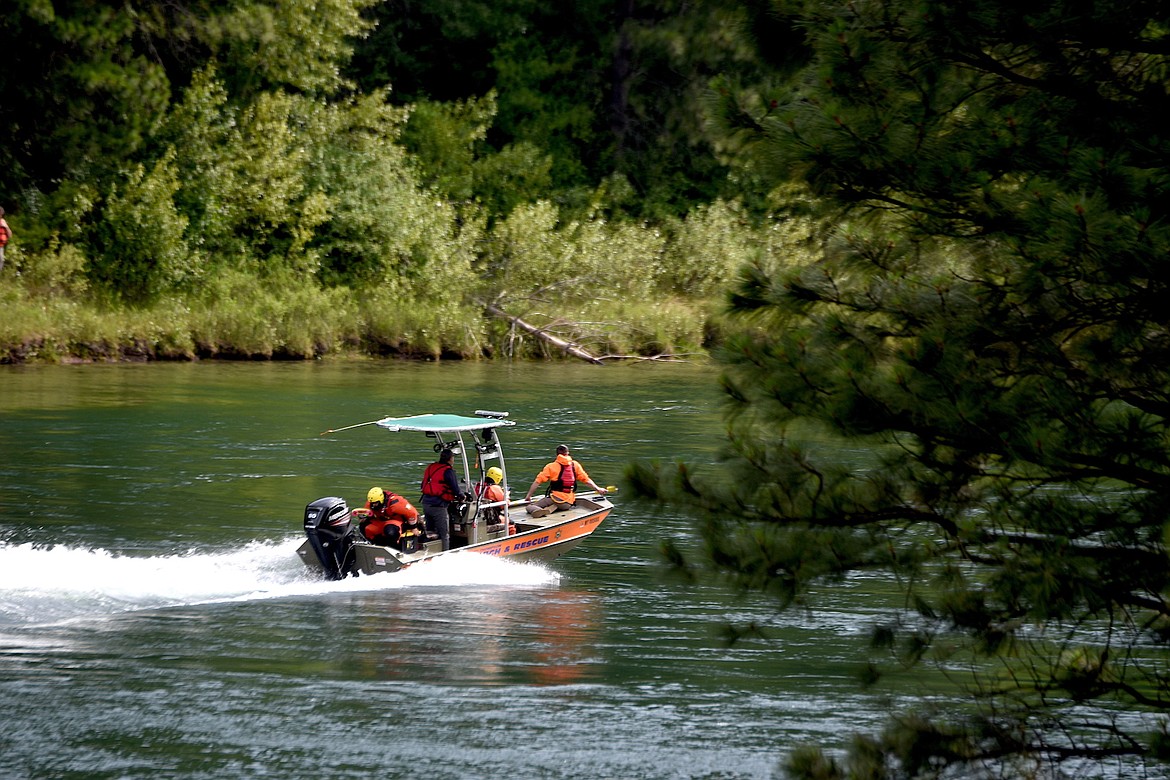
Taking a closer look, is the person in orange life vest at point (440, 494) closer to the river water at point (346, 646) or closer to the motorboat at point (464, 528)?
the motorboat at point (464, 528)

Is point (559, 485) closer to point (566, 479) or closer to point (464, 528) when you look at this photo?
point (566, 479)

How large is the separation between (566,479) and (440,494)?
245 cm

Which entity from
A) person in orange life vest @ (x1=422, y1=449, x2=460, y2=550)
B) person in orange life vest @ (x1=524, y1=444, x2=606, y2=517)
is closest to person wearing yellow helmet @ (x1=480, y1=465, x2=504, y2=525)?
person in orange life vest @ (x1=422, y1=449, x2=460, y2=550)

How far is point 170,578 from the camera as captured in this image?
16.1 metres

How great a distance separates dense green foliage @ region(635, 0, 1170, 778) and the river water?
794mm

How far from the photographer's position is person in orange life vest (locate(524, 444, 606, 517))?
18.6 m

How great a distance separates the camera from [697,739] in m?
11.2

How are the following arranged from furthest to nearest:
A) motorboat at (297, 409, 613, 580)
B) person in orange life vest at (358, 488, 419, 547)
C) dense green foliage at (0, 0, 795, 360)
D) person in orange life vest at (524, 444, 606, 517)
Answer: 1. dense green foliage at (0, 0, 795, 360)
2. person in orange life vest at (524, 444, 606, 517)
3. person in orange life vest at (358, 488, 419, 547)
4. motorboat at (297, 409, 613, 580)

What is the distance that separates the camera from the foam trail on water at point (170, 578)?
15.2 m

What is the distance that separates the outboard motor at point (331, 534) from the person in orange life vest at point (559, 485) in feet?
10.3

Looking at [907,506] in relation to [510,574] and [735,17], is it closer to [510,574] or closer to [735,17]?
[735,17]

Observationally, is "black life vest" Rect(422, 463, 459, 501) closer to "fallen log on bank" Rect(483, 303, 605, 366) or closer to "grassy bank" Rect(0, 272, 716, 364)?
"grassy bank" Rect(0, 272, 716, 364)

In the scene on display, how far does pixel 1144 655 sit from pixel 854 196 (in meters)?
7.91

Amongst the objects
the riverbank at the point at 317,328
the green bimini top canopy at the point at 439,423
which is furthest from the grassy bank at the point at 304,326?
the green bimini top canopy at the point at 439,423
